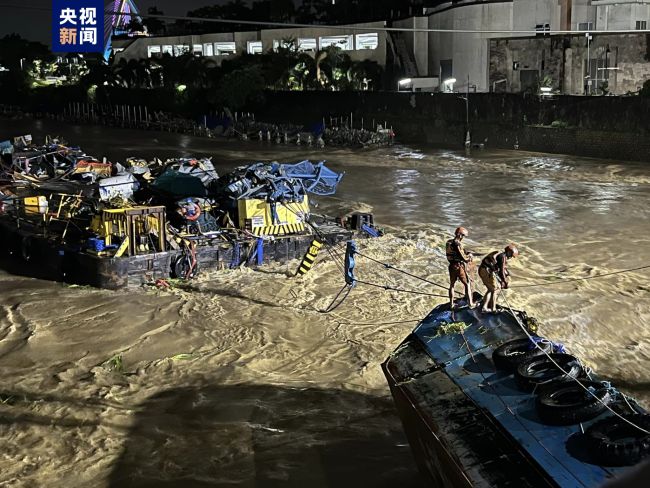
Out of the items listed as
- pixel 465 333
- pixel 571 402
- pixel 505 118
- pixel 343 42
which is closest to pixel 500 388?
pixel 571 402

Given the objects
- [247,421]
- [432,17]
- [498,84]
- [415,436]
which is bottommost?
[247,421]

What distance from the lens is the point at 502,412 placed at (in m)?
6.73

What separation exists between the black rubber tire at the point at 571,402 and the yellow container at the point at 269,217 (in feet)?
42.5

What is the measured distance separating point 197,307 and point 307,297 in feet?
8.11

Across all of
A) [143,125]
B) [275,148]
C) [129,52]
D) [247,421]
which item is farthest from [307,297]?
[129,52]

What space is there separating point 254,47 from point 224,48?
17.3 ft

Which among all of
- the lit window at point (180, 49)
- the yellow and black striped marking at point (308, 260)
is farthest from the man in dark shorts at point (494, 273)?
the lit window at point (180, 49)

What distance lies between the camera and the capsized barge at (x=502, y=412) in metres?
5.84

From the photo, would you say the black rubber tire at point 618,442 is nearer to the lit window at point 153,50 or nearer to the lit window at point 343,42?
the lit window at point 343,42

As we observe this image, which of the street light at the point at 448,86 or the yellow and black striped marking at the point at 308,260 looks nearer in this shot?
the yellow and black striped marking at the point at 308,260

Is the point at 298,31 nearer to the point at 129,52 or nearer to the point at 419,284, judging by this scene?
the point at 129,52

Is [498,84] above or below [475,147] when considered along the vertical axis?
above

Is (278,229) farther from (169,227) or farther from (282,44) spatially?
(282,44)

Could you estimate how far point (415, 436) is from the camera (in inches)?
302
